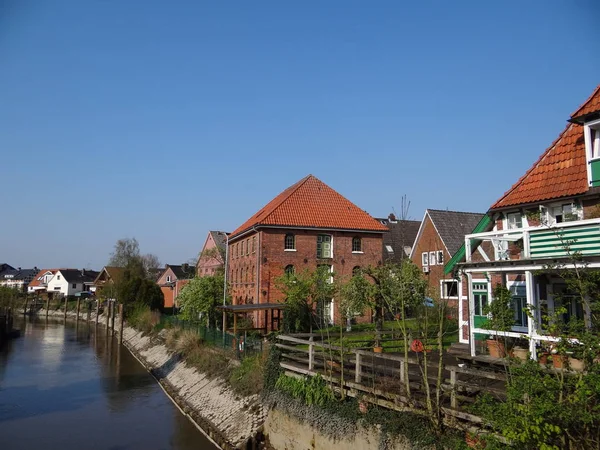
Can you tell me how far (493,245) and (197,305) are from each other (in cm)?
2120

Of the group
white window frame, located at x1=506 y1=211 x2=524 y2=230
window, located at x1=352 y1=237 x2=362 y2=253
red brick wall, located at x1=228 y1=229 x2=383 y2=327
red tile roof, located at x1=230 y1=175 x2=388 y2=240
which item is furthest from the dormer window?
window, located at x1=352 y1=237 x2=362 y2=253

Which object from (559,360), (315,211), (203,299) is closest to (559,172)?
(559,360)

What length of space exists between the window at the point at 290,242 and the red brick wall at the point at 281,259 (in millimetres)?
226

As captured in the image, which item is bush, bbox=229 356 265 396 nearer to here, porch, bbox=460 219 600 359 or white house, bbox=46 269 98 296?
porch, bbox=460 219 600 359

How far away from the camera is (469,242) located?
1404 centimetres

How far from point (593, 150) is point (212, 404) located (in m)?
14.5

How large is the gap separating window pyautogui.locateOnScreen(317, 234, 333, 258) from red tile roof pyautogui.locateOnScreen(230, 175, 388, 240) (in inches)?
29.3

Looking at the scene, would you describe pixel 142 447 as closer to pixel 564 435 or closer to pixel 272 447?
pixel 272 447

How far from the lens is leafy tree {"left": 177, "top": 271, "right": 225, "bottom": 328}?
31.2 meters

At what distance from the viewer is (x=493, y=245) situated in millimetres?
15000

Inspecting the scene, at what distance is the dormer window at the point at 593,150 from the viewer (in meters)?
12.3

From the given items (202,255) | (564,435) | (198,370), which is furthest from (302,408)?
(202,255)

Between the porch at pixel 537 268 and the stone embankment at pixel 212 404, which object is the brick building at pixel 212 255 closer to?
the stone embankment at pixel 212 404

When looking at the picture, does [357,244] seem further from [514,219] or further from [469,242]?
[469,242]
